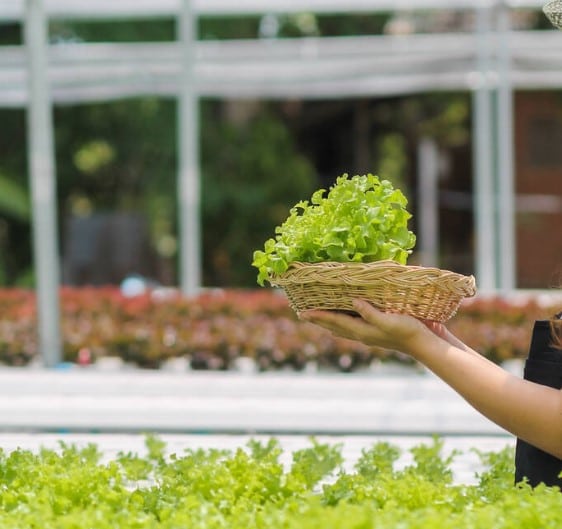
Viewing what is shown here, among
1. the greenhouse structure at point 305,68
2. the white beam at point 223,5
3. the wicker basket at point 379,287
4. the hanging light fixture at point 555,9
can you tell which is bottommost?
the wicker basket at point 379,287

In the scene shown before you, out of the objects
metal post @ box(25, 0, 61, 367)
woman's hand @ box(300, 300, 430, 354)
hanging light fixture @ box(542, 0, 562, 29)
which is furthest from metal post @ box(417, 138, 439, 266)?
woman's hand @ box(300, 300, 430, 354)

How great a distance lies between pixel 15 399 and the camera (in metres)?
6.98

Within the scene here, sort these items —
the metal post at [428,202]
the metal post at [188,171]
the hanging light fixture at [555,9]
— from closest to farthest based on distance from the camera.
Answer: the hanging light fixture at [555,9]
the metal post at [188,171]
the metal post at [428,202]

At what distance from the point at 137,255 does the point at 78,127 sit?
8.98ft

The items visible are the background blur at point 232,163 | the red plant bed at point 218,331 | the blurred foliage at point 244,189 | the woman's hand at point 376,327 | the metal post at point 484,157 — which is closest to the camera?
the woman's hand at point 376,327

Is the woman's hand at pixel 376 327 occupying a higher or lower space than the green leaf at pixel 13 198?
lower

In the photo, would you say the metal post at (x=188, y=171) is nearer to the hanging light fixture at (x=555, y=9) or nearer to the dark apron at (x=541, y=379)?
the hanging light fixture at (x=555, y=9)

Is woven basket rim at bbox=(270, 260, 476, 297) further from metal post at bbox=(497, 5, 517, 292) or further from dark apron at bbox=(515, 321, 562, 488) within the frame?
metal post at bbox=(497, 5, 517, 292)

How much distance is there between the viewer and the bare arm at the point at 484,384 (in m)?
2.15

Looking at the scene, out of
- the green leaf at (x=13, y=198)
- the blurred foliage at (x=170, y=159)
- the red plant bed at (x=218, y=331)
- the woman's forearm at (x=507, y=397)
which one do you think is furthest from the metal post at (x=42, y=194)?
the green leaf at (x=13, y=198)

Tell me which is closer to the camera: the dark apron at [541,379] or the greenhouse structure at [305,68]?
the dark apron at [541,379]

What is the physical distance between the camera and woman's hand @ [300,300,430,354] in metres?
2.29

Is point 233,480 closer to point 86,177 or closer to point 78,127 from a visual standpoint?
point 78,127

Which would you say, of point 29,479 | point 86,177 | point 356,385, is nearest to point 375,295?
point 29,479
